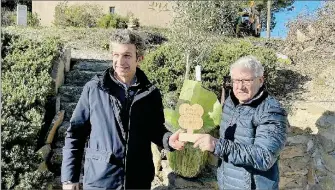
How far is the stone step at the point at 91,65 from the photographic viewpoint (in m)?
7.51

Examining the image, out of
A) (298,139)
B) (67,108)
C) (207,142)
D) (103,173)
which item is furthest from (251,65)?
(67,108)

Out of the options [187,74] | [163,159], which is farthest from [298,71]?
[163,159]

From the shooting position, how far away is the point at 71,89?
20.9 feet

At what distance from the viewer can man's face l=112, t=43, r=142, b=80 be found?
2.52 m

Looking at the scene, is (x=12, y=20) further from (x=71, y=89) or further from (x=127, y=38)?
(x=127, y=38)

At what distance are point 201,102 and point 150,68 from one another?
259 centimetres

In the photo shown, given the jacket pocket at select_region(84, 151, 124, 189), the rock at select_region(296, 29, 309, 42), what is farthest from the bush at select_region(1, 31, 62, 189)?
the rock at select_region(296, 29, 309, 42)

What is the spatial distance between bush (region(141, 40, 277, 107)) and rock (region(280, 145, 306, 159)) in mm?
1828

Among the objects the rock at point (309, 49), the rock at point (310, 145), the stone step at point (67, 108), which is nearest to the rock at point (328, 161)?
the rock at point (310, 145)

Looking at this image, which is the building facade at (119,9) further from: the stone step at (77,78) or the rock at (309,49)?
the stone step at (77,78)

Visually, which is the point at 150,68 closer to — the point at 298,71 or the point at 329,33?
the point at 298,71

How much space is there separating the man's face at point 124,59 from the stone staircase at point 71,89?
87.9 inches

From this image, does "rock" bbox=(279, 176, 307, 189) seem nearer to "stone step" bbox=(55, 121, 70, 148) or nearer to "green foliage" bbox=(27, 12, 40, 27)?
"stone step" bbox=(55, 121, 70, 148)

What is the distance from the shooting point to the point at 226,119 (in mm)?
2600
